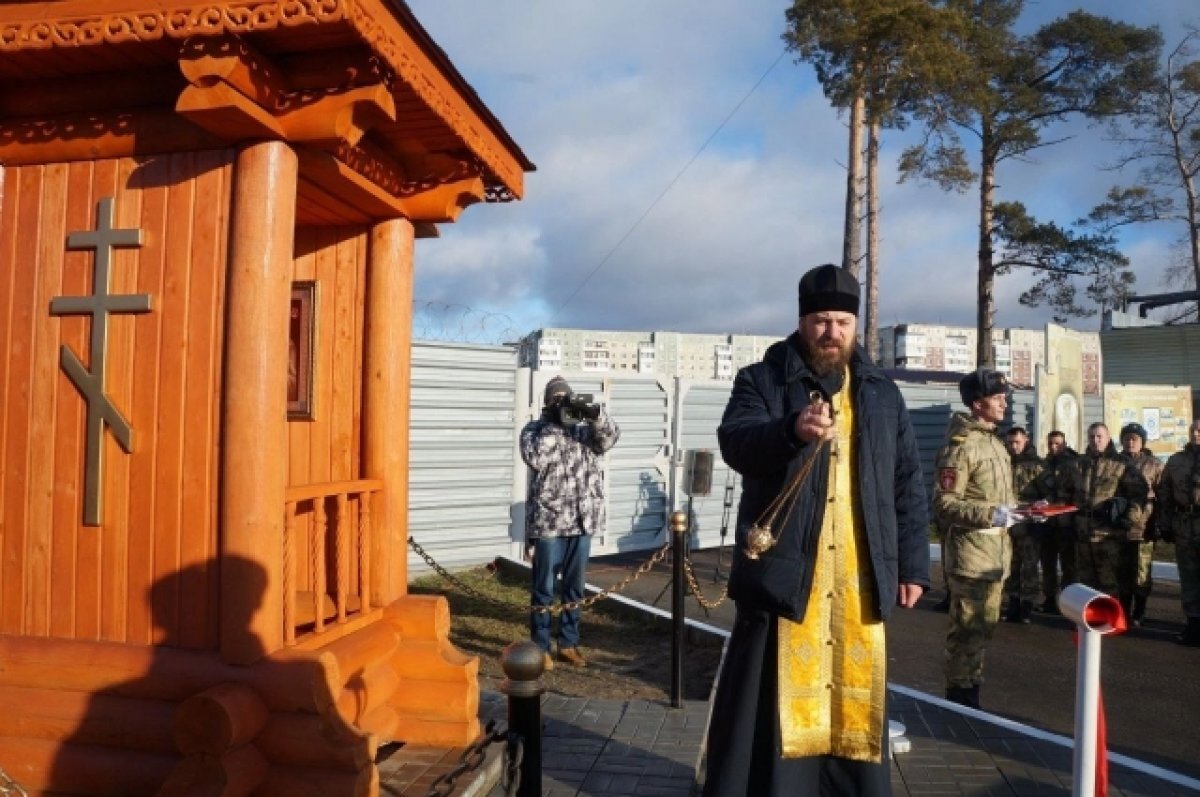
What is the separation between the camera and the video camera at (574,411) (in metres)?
7.22

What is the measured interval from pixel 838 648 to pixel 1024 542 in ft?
22.7

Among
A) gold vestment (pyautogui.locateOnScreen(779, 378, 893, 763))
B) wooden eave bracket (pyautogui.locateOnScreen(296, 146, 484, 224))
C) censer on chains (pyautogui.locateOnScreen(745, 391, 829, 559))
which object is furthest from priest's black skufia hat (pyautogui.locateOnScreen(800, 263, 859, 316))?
wooden eave bracket (pyautogui.locateOnScreen(296, 146, 484, 224))

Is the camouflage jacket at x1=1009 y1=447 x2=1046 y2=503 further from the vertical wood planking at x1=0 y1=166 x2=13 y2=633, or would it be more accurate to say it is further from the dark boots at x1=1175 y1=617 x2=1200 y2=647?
the vertical wood planking at x1=0 y1=166 x2=13 y2=633

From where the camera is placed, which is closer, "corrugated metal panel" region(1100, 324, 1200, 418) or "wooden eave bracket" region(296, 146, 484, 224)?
"wooden eave bracket" region(296, 146, 484, 224)

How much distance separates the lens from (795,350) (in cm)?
342

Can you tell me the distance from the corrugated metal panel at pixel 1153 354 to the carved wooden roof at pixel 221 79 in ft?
68.3

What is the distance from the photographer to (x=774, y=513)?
3.18 m

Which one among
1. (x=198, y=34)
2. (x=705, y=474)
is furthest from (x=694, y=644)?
(x=198, y=34)

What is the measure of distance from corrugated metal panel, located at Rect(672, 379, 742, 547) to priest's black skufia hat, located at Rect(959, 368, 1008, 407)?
283 inches

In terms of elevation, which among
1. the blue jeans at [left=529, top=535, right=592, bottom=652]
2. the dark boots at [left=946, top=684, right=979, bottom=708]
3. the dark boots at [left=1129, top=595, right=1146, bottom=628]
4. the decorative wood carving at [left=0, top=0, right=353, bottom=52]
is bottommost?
the dark boots at [left=1129, top=595, right=1146, bottom=628]

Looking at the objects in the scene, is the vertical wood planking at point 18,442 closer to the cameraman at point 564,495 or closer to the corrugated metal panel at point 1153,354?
the cameraman at point 564,495

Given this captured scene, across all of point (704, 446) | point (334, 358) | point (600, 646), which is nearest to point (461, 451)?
point (704, 446)

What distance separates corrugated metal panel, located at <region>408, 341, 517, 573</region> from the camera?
10883 millimetres

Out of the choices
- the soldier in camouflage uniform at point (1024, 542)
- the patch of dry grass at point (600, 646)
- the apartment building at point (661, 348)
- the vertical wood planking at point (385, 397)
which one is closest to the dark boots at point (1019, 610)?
the soldier in camouflage uniform at point (1024, 542)
